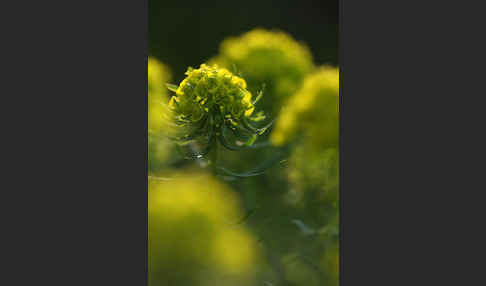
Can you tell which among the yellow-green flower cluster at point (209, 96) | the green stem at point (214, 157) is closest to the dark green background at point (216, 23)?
the yellow-green flower cluster at point (209, 96)

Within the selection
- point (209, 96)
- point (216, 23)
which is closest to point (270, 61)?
point (216, 23)

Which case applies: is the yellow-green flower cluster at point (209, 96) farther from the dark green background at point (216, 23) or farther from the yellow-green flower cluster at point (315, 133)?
the yellow-green flower cluster at point (315, 133)

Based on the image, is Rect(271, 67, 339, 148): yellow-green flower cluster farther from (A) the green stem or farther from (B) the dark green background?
(A) the green stem

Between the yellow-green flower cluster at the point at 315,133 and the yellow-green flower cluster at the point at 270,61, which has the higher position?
the yellow-green flower cluster at the point at 270,61

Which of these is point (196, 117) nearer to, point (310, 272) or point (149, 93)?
point (149, 93)

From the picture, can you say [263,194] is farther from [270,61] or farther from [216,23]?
[216,23]

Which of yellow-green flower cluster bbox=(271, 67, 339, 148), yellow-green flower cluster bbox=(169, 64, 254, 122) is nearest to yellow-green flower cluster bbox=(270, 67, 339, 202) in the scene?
yellow-green flower cluster bbox=(271, 67, 339, 148)
